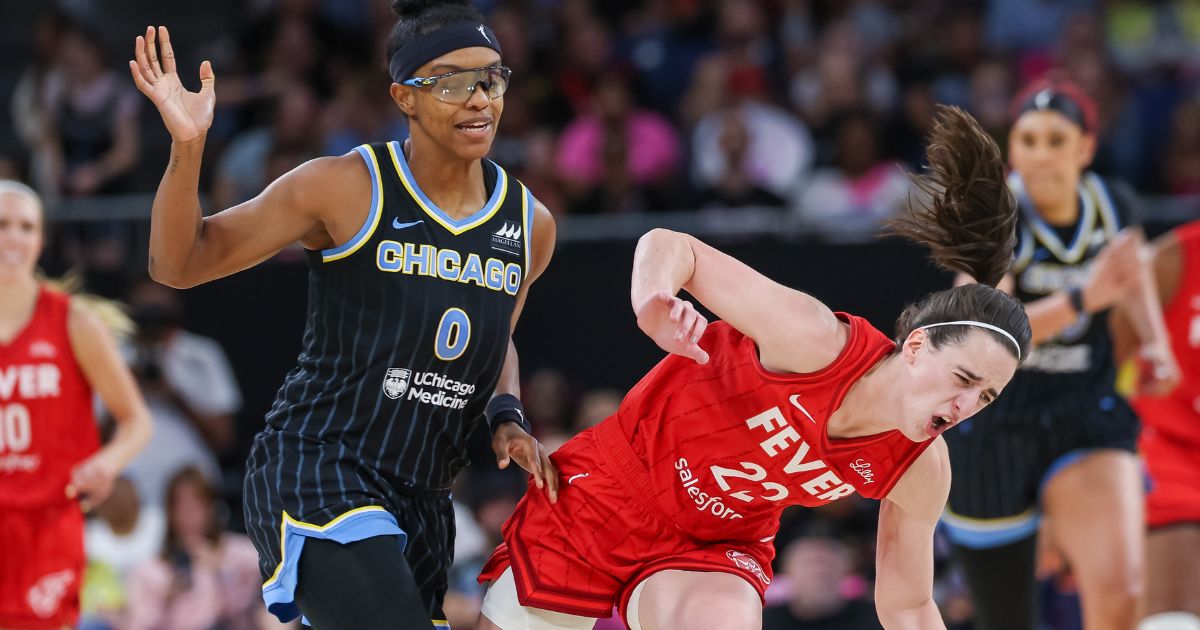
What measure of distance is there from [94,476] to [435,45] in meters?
2.44

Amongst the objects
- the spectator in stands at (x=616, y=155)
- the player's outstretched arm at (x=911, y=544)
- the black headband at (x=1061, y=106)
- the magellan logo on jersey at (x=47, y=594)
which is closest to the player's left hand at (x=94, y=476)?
the magellan logo on jersey at (x=47, y=594)

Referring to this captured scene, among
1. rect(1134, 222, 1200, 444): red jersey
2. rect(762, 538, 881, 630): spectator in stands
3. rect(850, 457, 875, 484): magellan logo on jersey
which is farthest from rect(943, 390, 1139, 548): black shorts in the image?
rect(850, 457, 875, 484): magellan logo on jersey

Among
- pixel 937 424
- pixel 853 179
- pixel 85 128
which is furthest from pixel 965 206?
pixel 85 128

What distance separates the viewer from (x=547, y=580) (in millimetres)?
4180

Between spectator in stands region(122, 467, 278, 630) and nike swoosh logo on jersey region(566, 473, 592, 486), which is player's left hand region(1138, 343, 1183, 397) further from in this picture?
spectator in stands region(122, 467, 278, 630)

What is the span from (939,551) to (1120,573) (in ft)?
7.25

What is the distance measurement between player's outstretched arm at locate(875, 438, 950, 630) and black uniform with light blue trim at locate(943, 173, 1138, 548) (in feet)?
5.09

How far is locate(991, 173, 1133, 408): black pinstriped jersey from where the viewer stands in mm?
5684

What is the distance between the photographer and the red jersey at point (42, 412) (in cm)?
573

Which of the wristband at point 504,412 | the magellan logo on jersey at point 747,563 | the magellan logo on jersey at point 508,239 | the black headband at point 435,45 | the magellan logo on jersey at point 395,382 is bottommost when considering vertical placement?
the magellan logo on jersey at point 747,563

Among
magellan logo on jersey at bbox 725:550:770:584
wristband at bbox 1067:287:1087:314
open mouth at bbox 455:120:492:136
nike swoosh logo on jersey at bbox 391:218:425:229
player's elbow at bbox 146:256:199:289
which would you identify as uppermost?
open mouth at bbox 455:120:492:136

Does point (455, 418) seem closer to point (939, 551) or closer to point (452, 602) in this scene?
point (452, 602)

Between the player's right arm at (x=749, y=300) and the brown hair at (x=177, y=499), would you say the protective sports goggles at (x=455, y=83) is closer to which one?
the player's right arm at (x=749, y=300)

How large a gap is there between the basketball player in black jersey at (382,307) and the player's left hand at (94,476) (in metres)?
1.82
